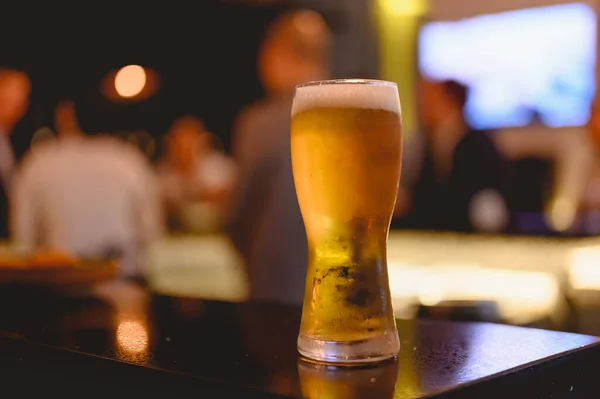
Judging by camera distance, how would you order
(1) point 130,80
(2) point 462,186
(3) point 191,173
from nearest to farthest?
(2) point 462,186, (3) point 191,173, (1) point 130,80

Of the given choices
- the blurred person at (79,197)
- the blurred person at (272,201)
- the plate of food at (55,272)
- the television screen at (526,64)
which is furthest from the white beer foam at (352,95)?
the television screen at (526,64)

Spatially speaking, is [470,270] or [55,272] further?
[470,270]

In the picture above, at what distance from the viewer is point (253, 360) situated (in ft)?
2.45

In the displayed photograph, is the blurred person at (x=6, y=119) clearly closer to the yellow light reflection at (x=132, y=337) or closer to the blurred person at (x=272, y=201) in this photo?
the blurred person at (x=272, y=201)

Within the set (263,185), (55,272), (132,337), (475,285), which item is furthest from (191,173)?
(132,337)

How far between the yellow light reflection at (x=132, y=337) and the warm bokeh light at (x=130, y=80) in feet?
15.6

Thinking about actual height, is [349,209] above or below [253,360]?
above

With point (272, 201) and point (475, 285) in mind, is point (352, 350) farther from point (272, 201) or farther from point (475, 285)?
point (475, 285)

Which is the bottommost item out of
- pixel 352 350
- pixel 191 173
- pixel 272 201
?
pixel 191 173

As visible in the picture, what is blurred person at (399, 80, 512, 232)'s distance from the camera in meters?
3.46

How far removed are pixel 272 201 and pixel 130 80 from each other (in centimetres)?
352

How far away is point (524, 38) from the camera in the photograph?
15.5ft

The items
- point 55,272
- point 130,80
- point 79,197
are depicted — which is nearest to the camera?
point 55,272

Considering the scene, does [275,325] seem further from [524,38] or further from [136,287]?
[524,38]
